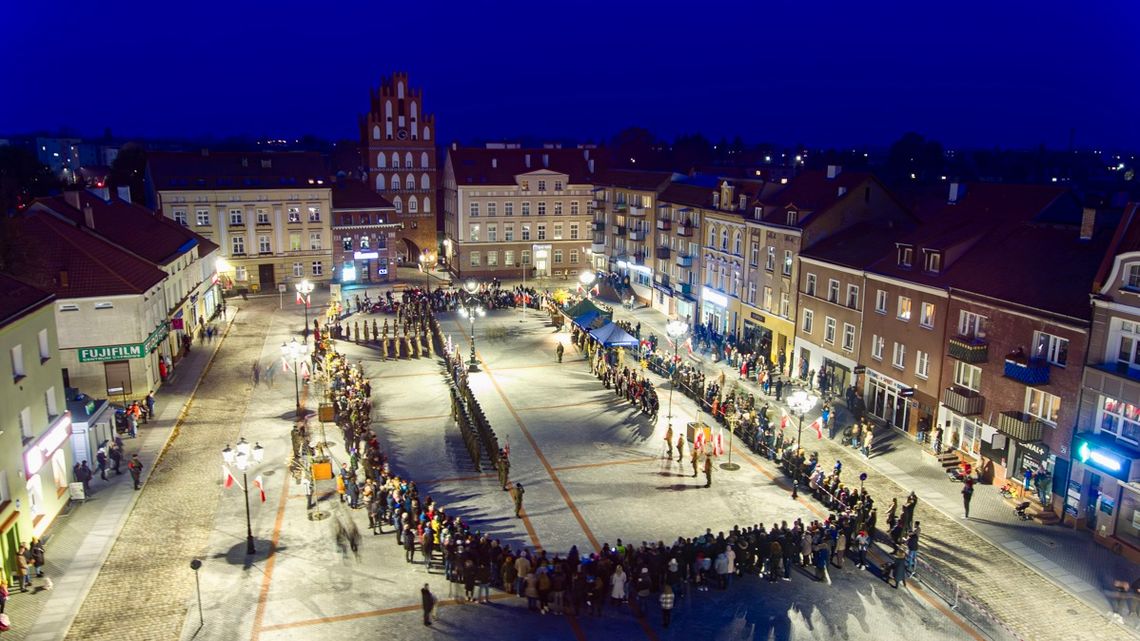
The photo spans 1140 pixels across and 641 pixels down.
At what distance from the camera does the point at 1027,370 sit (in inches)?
1110

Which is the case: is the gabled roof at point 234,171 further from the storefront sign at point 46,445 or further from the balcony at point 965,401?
the balcony at point 965,401

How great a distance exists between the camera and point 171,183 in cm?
6781

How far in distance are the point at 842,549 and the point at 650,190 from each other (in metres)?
45.4

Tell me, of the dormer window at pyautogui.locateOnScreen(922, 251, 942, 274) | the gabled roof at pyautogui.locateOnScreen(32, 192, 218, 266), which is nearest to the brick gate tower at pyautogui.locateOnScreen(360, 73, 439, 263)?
the gabled roof at pyautogui.locateOnScreen(32, 192, 218, 266)

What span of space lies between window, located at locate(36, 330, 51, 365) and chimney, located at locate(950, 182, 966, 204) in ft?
134

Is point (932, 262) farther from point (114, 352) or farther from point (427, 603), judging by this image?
point (114, 352)

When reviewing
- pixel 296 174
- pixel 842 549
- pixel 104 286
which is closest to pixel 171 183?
pixel 296 174

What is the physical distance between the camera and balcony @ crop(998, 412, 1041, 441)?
28.0 m

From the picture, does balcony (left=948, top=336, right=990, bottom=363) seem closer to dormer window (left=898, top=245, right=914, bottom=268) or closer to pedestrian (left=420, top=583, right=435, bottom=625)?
dormer window (left=898, top=245, right=914, bottom=268)

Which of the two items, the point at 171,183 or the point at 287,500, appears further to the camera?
the point at 171,183

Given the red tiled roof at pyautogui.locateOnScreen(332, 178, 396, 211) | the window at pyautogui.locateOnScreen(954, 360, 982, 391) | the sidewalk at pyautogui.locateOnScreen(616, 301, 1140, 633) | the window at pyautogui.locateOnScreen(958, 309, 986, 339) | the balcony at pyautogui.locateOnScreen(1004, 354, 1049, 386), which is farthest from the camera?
the red tiled roof at pyautogui.locateOnScreen(332, 178, 396, 211)

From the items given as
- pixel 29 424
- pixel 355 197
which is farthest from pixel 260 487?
pixel 355 197

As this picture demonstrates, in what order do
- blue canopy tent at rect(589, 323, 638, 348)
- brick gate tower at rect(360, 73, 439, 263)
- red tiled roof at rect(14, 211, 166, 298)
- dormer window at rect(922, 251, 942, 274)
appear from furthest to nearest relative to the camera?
brick gate tower at rect(360, 73, 439, 263) → blue canopy tent at rect(589, 323, 638, 348) → red tiled roof at rect(14, 211, 166, 298) → dormer window at rect(922, 251, 942, 274)

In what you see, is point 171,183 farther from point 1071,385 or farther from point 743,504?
point 1071,385
